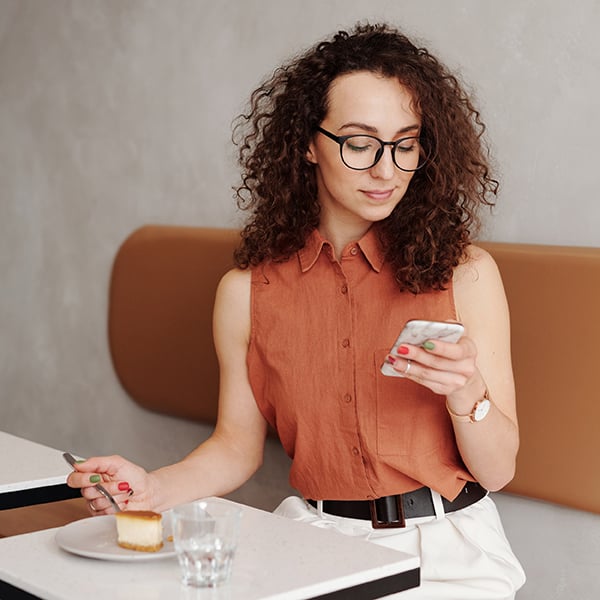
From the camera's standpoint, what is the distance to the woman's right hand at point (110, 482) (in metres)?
1.46

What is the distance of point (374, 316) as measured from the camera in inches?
67.2

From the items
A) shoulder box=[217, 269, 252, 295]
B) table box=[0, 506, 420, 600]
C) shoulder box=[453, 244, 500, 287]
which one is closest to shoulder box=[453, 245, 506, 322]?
shoulder box=[453, 244, 500, 287]

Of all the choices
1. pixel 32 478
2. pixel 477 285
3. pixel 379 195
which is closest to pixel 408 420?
pixel 477 285

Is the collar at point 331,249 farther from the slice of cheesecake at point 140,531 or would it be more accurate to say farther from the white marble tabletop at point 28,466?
the slice of cheesecake at point 140,531

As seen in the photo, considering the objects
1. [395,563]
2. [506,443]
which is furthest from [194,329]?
[395,563]

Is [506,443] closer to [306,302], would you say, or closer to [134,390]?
[306,302]

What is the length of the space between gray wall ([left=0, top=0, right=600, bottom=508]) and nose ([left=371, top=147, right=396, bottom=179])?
0.41 meters

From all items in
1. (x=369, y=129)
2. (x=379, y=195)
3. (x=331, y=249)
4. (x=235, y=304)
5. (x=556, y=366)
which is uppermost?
(x=369, y=129)

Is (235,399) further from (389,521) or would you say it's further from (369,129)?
(369,129)

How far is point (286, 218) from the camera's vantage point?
1797 mm

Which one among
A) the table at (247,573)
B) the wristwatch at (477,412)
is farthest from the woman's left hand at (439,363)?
the table at (247,573)

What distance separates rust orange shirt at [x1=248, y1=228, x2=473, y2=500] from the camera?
166cm

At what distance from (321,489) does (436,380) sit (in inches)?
17.7

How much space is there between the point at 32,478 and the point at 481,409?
679 millimetres
